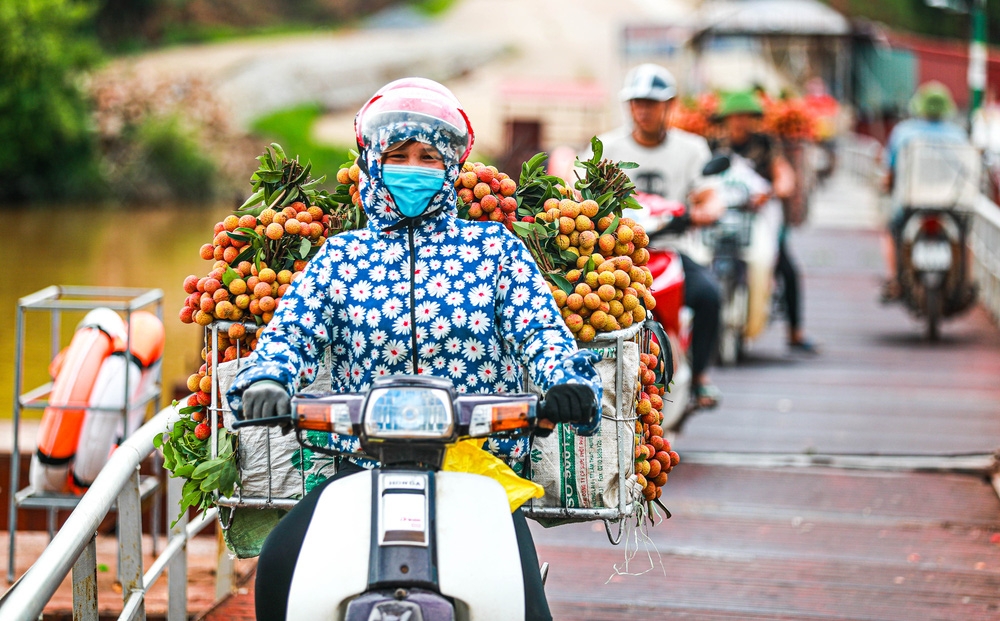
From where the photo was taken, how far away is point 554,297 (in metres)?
3.62

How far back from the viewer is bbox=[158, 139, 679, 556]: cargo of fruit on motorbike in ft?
11.0

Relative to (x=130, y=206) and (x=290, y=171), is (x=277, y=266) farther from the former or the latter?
(x=130, y=206)

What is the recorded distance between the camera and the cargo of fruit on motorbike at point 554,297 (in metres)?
3.36

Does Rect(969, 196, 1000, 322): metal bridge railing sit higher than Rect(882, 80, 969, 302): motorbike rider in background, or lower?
lower

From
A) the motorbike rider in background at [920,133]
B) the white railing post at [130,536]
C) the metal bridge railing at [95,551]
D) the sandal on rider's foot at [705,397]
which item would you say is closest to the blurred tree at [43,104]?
the motorbike rider in background at [920,133]

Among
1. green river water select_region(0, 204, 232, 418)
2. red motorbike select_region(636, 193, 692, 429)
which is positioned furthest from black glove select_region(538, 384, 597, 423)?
green river water select_region(0, 204, 232, 418)

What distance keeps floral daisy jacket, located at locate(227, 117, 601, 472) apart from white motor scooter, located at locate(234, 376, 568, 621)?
0.35 m

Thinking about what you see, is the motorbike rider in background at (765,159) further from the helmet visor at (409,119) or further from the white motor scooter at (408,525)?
the white motor scooter at (408,525)

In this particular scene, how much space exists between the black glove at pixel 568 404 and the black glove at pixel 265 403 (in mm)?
559

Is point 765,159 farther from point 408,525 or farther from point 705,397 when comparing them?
point 408,525

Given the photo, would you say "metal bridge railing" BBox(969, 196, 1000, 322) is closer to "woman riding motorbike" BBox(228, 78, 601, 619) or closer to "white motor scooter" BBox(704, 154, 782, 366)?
"white motor scooter" BBox(704, 154, 782, 366)

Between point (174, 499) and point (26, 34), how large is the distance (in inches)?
1023

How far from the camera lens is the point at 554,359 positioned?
2.96m

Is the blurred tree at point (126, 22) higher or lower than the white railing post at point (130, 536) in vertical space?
higher
